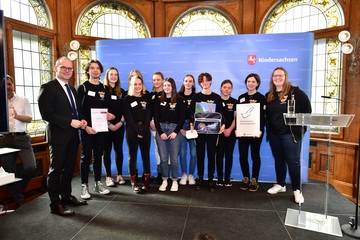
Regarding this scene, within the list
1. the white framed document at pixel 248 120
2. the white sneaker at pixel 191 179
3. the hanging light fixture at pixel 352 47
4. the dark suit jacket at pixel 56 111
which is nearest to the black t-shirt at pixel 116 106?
the dark suit jacket at pixel 56 111

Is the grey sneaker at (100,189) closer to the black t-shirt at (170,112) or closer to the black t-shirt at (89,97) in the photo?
the black t-shirt at (89,97)

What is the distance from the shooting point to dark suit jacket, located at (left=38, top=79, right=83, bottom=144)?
2.56 metres

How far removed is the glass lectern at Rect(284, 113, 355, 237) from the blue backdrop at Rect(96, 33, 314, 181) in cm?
130

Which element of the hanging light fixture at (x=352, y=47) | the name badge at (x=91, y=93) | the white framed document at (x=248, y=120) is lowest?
the white framed document at (x=248, y=120)

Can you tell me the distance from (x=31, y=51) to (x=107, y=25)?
5.37ft

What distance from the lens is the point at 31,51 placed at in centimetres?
439

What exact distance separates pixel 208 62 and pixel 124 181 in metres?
2.34

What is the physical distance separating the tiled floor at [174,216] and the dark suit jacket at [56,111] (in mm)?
892

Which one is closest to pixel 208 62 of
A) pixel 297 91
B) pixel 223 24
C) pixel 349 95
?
pixel 297 91

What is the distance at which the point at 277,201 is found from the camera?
3158mm

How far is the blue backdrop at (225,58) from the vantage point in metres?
3.76

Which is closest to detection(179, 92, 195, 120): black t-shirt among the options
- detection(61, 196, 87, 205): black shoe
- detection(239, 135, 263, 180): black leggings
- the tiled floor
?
detection(239, 135, 263, 180): black leggings

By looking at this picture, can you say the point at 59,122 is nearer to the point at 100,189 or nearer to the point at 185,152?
the point at 100,189

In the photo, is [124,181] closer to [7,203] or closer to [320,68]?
[7,203]
